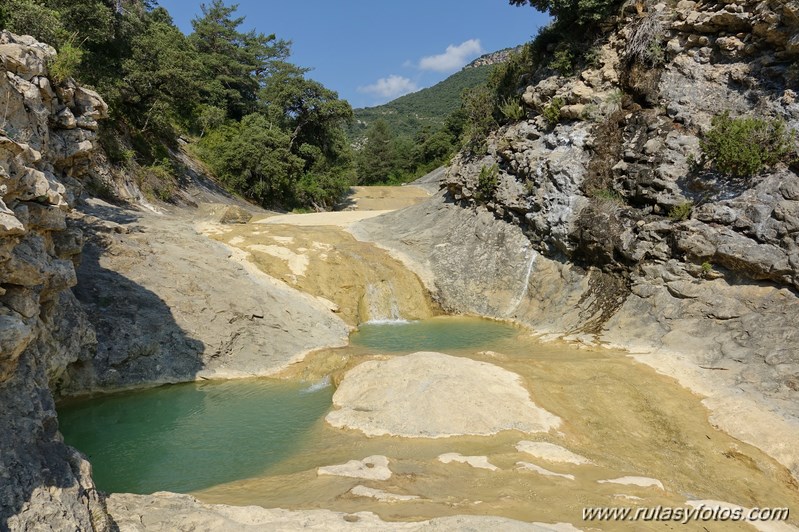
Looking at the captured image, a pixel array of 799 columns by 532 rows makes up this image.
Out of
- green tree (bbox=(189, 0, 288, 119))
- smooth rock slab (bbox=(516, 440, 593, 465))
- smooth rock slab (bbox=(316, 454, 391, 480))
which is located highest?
green tree (bbox=(189, 0, 288, 119))

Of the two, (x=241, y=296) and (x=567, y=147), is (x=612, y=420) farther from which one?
(x=567, y=147)

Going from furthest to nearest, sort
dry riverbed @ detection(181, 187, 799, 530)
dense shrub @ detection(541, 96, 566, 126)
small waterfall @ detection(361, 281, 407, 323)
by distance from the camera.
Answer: dense shrub @ detection(541, 96, 566, 126), small waterfall @ detection(361, 281, 407, 323), dry riverbed @ detection(181, 187, 799, 530)

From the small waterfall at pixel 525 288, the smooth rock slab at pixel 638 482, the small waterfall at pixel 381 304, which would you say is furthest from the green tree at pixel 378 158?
the smooth rock slab at pixel 638 482

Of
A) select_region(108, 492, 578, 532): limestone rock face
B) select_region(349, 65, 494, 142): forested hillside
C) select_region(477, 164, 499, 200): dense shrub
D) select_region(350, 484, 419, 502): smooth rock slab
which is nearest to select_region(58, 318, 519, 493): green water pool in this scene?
select_region(108, 492, 578, 532): limestone rock face

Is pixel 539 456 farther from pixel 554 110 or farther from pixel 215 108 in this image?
pixel 215 108

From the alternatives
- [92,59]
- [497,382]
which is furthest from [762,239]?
[92,59]

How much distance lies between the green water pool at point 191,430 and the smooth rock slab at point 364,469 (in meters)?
1.47

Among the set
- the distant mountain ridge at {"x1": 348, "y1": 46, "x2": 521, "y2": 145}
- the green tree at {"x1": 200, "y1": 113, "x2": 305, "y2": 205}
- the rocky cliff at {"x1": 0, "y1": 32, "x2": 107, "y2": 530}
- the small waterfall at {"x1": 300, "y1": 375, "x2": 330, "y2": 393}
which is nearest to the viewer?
the rocky cliff at {"x1": 0, "y1": 32, "x2": 107, "y2": 530}

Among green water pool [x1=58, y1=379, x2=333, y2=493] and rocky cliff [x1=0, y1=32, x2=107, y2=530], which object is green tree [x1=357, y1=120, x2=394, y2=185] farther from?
rocky cliff [x1=0, y1=32, x2=107, y2=530]

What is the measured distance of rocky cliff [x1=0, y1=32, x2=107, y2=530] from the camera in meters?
5.37

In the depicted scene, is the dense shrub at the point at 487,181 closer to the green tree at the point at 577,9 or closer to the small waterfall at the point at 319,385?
the green tree at the point at 577,9

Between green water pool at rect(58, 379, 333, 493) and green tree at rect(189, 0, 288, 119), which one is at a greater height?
green tree at rect(189, 0, 288, 119)

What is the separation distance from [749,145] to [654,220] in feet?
10.4

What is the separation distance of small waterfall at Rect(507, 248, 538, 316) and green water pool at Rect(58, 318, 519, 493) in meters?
8.94
